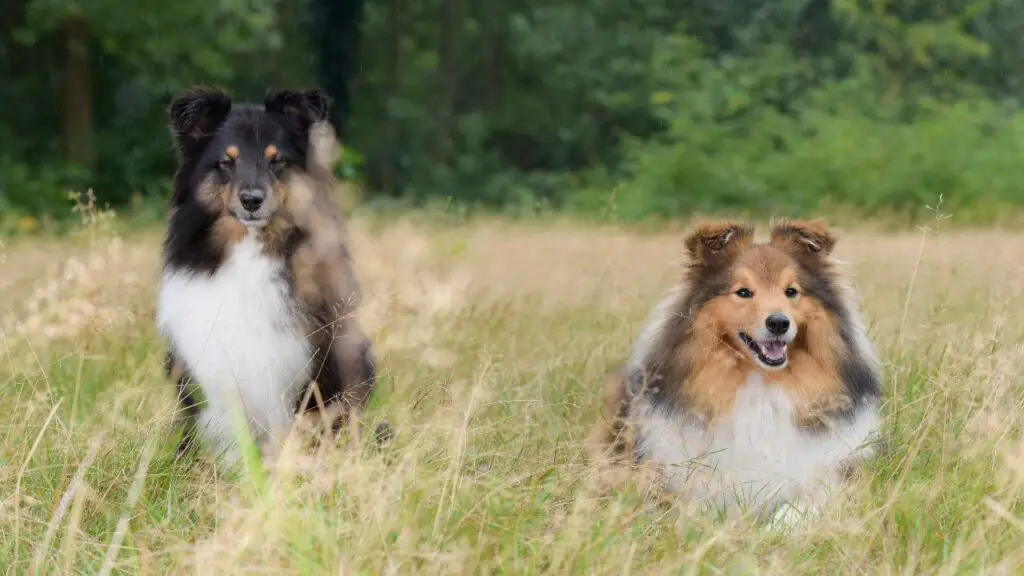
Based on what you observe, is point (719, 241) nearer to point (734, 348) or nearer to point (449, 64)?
point (734, 348)

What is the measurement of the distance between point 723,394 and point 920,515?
913mm

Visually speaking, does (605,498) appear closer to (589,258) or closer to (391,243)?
(391,243)

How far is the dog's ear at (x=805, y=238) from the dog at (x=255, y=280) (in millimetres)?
1580

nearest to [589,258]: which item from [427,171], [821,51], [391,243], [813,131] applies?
[391,243]

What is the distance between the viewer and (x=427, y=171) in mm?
20766

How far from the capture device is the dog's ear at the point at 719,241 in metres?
4.02

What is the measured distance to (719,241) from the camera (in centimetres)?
405

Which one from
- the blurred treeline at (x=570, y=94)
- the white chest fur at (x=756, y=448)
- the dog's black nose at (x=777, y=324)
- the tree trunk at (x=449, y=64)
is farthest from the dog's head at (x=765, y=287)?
the tree trunk at (x=449, y=64)

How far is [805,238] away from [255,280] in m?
2.01

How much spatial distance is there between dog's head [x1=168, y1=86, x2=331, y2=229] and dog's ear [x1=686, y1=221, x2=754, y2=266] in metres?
1.50

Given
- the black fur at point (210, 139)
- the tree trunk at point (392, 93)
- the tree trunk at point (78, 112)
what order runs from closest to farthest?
the black fur at point (210, 139) < the tree trunk at point (78, 112) < the tree trunk at point (392, 93)

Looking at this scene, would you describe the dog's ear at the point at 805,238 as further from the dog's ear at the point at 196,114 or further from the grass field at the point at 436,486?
the dog's ear at the point at 196,114

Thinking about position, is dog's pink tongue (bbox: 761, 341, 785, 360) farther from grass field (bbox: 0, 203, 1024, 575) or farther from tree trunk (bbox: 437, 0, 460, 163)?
tree trunk (bbox: 437, 0, 460, 163)

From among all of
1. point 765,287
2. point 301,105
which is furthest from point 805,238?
point 301,105
